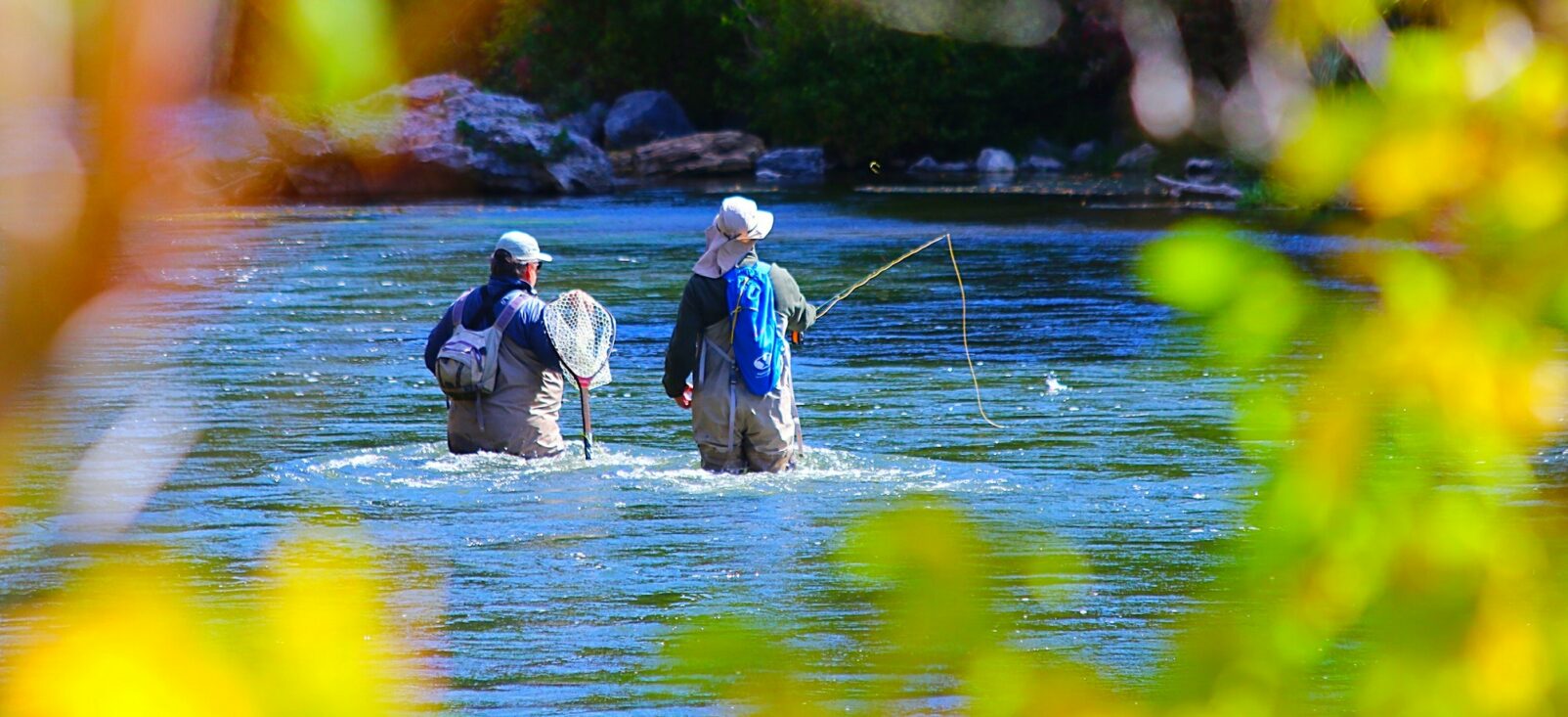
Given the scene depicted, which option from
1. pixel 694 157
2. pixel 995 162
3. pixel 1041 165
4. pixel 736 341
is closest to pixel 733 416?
pixel 736 341

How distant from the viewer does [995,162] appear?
52031 millimetres

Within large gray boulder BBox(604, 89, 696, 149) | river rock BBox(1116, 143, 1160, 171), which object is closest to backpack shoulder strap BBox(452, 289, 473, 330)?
river rock BBox(1116, 143, 1160, 171)

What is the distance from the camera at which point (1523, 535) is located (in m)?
2.15

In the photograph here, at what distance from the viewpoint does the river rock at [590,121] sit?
192ft

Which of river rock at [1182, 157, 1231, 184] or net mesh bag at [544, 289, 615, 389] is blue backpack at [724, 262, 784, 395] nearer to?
net mesh bag at [544, 289, 615, 389]

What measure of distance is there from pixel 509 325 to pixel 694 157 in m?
40.4

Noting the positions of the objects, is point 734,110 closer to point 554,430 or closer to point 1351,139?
point 554,430

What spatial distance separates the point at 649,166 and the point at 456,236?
19.7m

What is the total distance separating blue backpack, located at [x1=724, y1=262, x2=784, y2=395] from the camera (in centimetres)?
1040

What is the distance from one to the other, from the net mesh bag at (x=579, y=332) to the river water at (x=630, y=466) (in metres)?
0.61

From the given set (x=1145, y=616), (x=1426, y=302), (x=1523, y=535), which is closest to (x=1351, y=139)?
(x=1426, y=302)

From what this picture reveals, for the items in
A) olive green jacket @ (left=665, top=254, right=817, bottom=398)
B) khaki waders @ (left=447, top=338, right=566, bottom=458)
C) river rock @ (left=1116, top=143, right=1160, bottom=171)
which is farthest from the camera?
river rock @ (left=1116, top=143, right=1160, bottom=171)

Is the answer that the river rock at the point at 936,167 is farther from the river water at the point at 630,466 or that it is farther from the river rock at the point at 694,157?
the river water at the point at 630,466

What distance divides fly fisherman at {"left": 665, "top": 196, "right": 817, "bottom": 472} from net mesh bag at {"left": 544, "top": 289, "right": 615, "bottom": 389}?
0.62 metres
